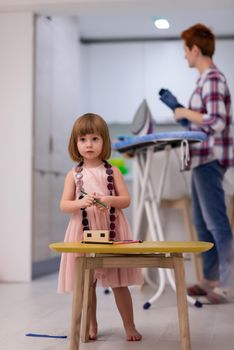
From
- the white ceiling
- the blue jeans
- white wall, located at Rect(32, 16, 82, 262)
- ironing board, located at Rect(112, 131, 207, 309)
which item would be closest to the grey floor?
ironing board, located at Rect(112, 131, 207, 309)

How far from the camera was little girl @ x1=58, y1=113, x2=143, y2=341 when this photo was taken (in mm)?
1993

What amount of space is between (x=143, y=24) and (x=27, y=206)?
100 inches

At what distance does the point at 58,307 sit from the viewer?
2.84 m

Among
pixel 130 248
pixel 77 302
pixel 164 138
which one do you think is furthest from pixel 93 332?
pixel 164 138

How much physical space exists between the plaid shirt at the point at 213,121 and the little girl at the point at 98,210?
3.64 ft

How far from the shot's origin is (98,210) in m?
2.02

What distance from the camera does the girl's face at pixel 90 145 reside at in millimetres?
2000

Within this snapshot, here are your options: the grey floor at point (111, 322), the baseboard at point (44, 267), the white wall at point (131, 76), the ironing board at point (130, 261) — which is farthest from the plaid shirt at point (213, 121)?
the white wall at point (131, 76)

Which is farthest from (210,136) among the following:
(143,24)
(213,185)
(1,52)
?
(143,24)

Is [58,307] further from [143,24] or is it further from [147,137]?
[143,24]

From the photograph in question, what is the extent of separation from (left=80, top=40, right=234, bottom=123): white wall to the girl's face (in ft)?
13.8

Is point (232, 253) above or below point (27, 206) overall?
below

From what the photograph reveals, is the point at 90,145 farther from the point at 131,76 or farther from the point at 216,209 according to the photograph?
the point at 131,76

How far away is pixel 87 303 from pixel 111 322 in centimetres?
47
